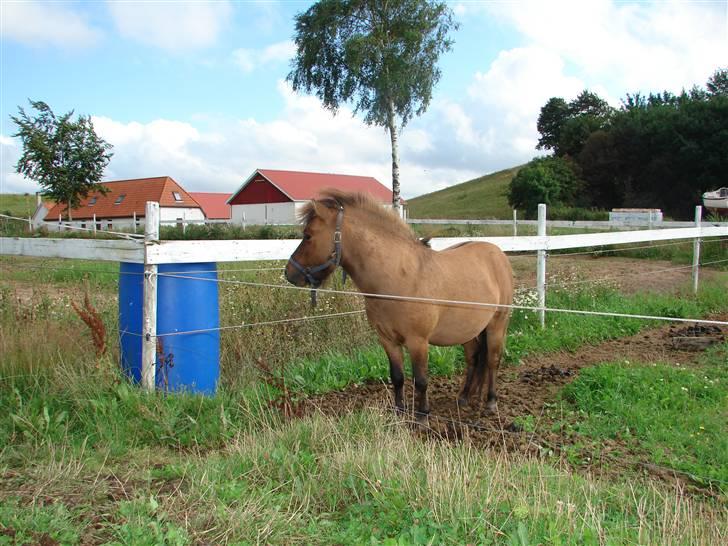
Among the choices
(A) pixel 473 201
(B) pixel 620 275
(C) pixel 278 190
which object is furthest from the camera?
(A) pixel 473 201

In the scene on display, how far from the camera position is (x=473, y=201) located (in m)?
57.2

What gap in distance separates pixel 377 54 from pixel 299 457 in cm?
2321

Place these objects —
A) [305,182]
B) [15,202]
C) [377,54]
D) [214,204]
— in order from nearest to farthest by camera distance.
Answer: [377,54] < [305,182] < [214,204] < [15,202]

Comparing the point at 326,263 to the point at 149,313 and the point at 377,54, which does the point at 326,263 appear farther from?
the point at 377,54

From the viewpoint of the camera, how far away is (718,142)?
3284 cm

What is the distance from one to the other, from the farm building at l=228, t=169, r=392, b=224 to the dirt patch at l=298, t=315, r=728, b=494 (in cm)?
3877

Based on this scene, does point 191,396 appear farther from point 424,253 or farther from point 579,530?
point 579,530

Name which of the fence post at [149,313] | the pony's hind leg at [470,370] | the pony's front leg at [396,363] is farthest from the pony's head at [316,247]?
the pony's hind leg at [470,370]

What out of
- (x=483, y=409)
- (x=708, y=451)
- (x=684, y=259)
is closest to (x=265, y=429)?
(x=483, y=409)

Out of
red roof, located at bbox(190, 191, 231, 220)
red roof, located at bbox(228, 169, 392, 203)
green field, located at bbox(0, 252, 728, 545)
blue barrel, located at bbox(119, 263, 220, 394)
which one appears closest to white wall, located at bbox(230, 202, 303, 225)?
red roof, located at bbox(228, 169, 392, 203)

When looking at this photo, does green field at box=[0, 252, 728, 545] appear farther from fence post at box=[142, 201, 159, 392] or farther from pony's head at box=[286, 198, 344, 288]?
pony's head at box=[286, 198, 344, 288]

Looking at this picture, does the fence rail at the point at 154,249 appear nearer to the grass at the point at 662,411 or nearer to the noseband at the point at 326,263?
the noseband at the point at 326,263

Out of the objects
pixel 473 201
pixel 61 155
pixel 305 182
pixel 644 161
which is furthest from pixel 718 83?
pixel 61 155

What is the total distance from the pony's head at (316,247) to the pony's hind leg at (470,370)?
1.77 metres
